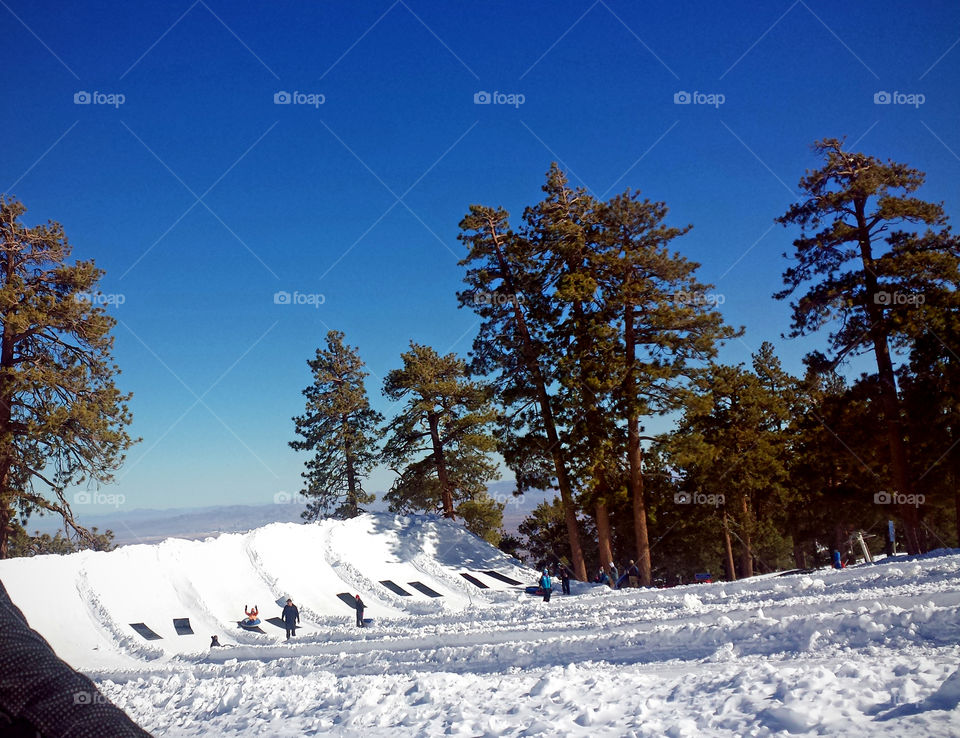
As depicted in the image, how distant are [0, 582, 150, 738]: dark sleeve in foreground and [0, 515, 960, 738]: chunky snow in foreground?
20.5 ft

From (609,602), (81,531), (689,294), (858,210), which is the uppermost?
(858,210)

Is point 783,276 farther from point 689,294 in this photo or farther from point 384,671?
point 384,671

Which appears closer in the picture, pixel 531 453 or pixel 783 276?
pixel 783 276

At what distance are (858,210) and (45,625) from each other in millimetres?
35295

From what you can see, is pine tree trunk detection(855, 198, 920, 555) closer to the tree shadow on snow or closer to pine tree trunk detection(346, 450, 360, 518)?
the tree shadow on snow

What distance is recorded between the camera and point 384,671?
12453 mm

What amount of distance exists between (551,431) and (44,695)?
30418mm

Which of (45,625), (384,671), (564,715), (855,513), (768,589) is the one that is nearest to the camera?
(564,715)

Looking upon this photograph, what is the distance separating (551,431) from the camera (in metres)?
31.8

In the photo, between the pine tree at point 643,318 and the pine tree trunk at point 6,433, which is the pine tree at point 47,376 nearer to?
the pine tree trunk at point 6,433

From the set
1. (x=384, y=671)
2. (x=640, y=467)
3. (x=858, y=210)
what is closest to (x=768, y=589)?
(x=384, y=671)

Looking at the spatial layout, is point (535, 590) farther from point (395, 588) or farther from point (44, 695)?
point (44, 695)

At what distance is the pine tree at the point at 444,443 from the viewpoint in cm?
3950

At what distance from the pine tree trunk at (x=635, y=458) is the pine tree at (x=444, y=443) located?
10627 millimetres
